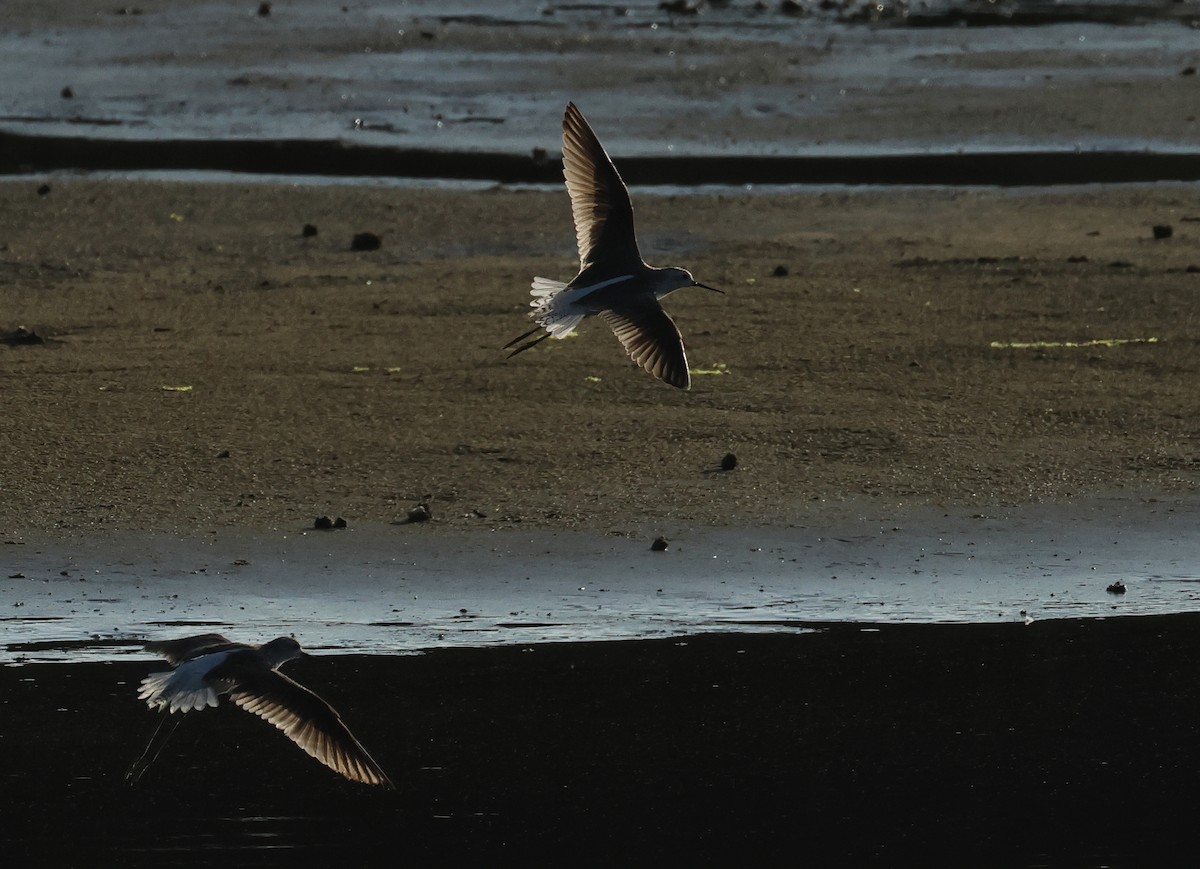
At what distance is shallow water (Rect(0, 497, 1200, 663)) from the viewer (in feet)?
24.4

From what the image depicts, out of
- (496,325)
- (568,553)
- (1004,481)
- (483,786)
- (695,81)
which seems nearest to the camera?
(483,786)

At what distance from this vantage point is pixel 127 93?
2089 centimetres

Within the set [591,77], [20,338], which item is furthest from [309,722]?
[591,77]

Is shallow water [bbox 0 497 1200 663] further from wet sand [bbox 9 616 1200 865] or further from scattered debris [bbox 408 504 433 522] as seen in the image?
wet sand [bbox 9 616 1200 865]

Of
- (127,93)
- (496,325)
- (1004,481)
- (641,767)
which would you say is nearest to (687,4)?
(127,93)

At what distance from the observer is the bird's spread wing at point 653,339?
7.93m

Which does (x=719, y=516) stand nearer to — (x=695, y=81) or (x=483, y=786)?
(x=483, y=786)

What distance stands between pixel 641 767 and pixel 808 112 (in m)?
14.2

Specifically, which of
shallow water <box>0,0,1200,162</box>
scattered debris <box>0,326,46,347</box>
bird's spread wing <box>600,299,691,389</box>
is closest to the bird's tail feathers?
bird's spread wing <box>600,299,691,389</box>

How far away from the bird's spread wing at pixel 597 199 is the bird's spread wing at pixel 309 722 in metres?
2.98

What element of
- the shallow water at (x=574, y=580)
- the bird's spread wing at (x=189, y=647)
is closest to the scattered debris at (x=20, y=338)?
the shallow water at (x=574, y=580)

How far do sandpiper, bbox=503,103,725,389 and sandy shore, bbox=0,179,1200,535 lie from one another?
2.87 ft

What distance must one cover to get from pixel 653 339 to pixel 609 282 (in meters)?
0.35

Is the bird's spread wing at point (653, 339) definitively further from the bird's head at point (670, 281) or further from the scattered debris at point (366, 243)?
the scattered debris at point (366, 243)
